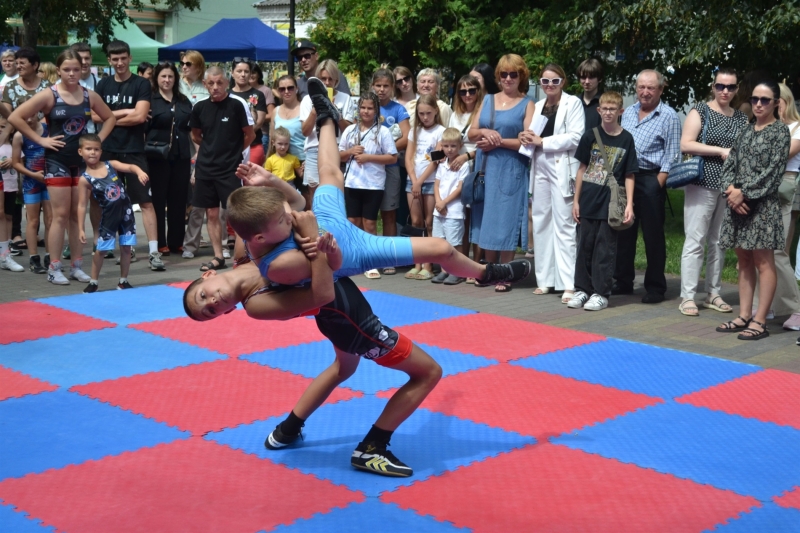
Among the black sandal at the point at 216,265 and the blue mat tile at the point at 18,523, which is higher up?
the black sandal at the point at 216,265

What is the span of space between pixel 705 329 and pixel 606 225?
4.14 ft

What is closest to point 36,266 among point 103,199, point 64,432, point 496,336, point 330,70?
point 103,199

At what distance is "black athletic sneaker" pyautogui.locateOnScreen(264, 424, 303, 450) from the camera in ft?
14.9

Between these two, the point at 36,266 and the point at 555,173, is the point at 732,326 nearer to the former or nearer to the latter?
the point at 555,173

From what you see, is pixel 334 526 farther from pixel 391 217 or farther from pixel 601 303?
pixel 391 217

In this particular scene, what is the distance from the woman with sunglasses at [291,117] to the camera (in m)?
10.1

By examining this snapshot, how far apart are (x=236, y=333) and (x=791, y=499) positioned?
435cm

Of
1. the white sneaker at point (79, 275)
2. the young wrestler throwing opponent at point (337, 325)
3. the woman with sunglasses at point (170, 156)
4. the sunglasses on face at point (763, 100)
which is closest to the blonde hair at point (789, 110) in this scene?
the sunglasses on face at point (763, 100)

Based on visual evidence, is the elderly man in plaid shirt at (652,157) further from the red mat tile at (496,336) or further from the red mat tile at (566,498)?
the red mat tile at (566,498)

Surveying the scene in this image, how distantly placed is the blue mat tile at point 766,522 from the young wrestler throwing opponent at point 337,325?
1478 millimetres

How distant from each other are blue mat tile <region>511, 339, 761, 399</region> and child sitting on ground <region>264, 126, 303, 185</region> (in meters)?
4.60

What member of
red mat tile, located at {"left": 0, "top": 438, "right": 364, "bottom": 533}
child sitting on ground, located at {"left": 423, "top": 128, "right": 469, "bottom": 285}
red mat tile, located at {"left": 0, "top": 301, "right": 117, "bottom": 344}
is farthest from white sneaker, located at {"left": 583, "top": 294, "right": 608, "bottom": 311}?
red mat tile, located at {"left": 0, "top": 438, "right": 364, "bottom": 533}

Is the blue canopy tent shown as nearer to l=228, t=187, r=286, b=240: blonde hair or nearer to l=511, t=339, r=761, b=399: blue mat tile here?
l=511, t=339, r=761, b=399: blue mat tile

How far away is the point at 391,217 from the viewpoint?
31.2 feet
